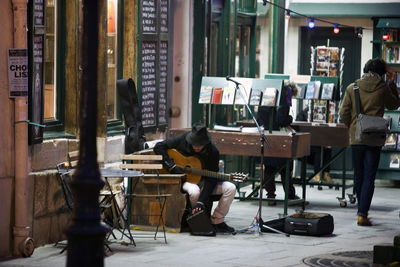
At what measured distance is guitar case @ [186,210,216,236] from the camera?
1154 cm

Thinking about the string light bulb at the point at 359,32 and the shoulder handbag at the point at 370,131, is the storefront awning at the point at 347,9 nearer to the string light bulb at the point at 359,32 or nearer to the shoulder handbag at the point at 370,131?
the string light bulb at the point at 359,32

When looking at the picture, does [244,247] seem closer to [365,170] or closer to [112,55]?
[365,170]

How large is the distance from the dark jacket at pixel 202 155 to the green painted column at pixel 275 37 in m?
7.91

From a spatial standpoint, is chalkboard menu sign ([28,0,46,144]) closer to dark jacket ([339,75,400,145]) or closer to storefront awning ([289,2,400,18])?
dark jacket ([339,75,400,145])

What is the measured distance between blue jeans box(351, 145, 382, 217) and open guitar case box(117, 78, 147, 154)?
106 inches

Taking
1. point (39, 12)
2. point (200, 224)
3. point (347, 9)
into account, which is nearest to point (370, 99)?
point (200, 224)

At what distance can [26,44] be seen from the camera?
991 centimetres

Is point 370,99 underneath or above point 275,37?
underneath

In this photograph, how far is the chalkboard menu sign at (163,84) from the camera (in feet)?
46.7

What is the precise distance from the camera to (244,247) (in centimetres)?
1091

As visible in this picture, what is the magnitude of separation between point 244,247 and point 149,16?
4.02 metres

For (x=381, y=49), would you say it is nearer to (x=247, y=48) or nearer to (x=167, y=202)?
(x=247, y=48)

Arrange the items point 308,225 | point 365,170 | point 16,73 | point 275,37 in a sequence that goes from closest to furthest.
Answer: point 16,73 → point 308,225 → point 365,170 → point 275,37

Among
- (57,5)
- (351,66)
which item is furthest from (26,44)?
(351,66)
